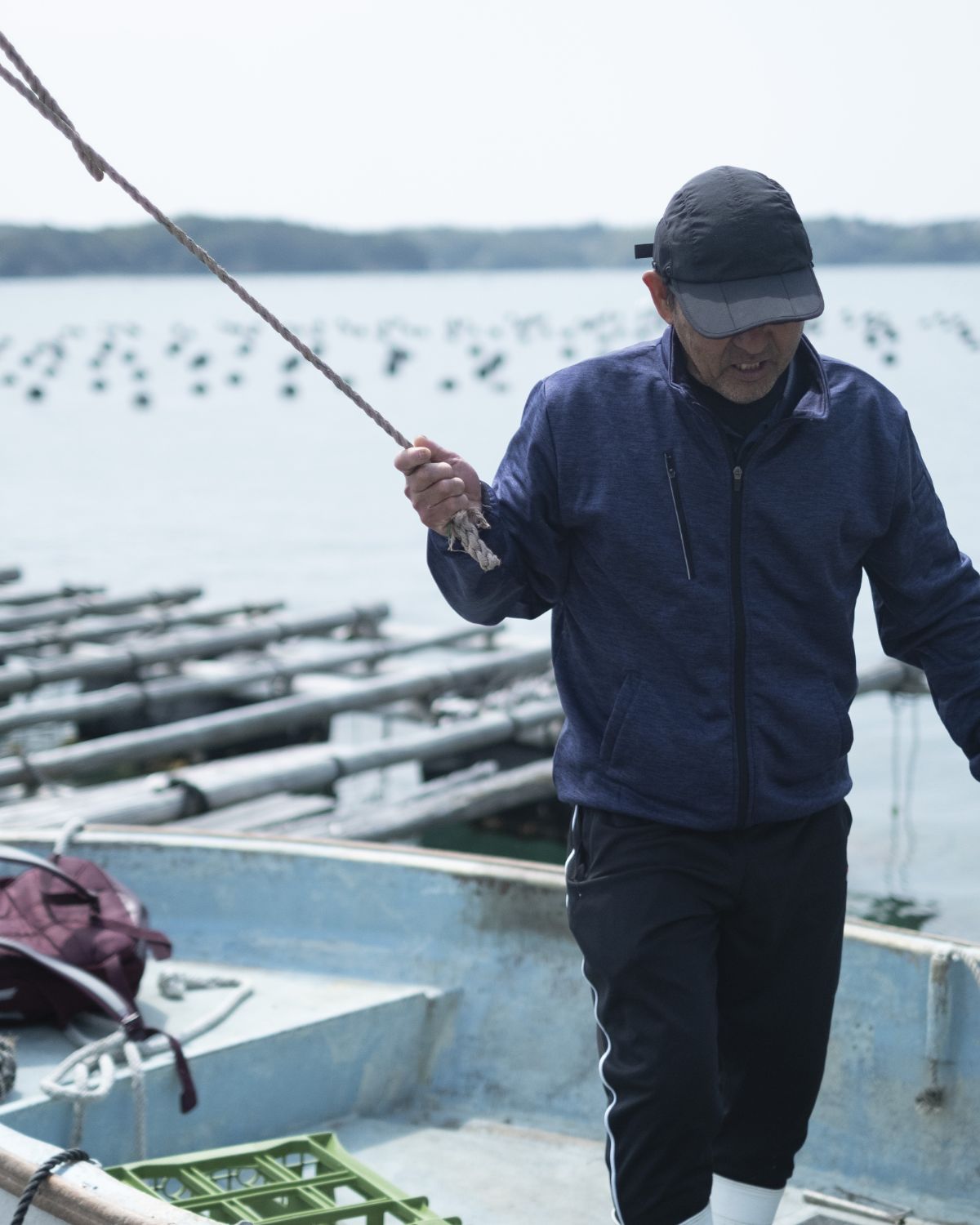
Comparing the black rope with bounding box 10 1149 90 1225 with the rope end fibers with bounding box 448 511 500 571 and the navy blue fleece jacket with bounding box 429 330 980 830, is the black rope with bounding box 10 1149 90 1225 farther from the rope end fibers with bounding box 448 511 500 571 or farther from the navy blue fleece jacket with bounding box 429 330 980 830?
the rope end fibers with bounding box 448 511 500 571

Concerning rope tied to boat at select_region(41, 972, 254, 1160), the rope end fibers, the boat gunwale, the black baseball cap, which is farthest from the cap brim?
rope tied to boat at select_region(41, 972, 254, 1160)

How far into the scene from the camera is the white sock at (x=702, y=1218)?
289 cm

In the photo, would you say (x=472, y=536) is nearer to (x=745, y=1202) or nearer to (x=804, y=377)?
(x=804, y=377)

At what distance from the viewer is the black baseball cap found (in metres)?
2.82

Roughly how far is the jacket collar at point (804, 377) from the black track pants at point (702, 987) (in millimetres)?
722

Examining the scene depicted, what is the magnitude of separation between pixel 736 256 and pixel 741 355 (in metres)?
0.16

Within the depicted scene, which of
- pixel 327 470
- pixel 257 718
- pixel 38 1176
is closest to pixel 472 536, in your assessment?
pixel 38 1176

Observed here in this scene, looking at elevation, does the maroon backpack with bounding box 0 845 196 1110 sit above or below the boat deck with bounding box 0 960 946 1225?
above

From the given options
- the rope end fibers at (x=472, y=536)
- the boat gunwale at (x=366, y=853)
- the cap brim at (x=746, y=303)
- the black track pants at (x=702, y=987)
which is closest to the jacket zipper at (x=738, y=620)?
the black track pants at (x=702, y=987)

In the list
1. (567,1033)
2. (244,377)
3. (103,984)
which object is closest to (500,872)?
(567,1033)

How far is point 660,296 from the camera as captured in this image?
2.99 meters

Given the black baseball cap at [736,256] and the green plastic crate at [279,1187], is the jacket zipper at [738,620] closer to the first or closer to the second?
the black baseball cap at [736,256]

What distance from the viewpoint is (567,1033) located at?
4.61 meters

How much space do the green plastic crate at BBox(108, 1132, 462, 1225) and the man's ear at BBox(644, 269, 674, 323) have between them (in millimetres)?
1907
